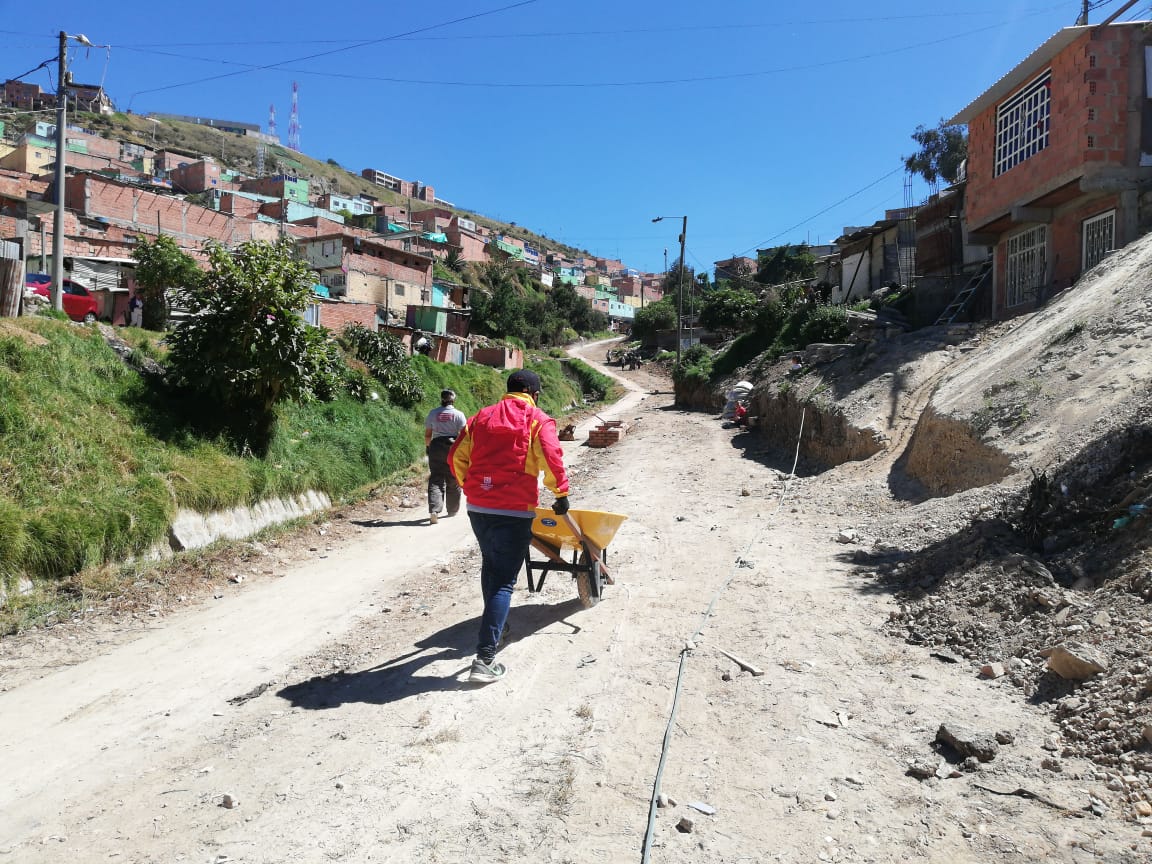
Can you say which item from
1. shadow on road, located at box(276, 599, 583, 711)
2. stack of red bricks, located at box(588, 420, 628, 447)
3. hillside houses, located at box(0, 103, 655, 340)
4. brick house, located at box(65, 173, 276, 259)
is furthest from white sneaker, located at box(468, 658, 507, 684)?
brick house, located at box(65, 173, 276, 259)

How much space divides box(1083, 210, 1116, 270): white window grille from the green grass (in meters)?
14.8

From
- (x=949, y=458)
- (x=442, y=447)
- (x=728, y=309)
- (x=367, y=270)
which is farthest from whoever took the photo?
(x=367, y=270)

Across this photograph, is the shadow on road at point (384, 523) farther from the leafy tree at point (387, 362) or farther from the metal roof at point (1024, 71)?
the metal roof at point (1024, 71)

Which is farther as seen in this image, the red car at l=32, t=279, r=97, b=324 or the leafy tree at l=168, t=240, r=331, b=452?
the red car at l=32, t=279, r=97, b=324

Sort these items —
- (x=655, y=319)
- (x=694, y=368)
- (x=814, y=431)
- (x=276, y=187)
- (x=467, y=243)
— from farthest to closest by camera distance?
1. (x=467, y=243)
2. (x=276, y=187)
3. (x=655, y=319)
4. (x=694, y=368)
5. (x=814, y=431)

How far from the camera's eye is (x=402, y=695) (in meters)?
4.46

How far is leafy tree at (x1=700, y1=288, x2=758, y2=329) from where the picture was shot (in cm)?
4169

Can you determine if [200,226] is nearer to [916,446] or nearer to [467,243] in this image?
[467,243]

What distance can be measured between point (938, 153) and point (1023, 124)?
118 ft

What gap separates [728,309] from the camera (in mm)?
45531

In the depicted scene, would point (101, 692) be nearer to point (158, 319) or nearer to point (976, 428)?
point (976, 428)

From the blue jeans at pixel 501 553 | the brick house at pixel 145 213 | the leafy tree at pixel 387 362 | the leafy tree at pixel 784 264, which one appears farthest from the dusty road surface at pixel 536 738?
the leafy tree at pixel 784 264

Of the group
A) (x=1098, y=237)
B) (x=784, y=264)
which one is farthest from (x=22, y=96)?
(x=1098, y=237)

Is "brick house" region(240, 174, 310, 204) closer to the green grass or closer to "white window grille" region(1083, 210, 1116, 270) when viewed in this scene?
the green grass
